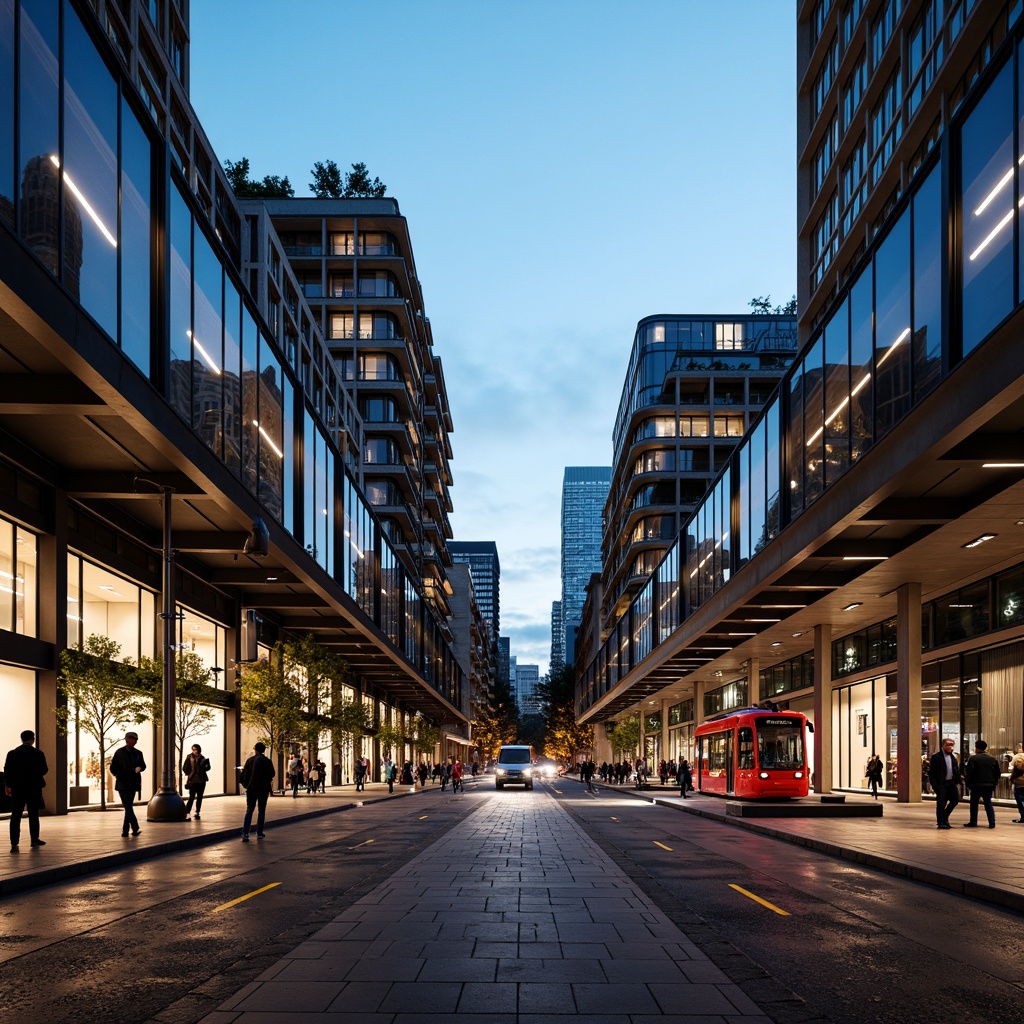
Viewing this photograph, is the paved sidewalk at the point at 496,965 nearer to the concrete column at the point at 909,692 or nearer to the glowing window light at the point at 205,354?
the glowing window light at the point at 205,354

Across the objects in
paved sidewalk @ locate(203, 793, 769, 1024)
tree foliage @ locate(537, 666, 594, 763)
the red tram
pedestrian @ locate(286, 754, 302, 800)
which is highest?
paved sidewalk @ locate(203, 793, 769, 1024)

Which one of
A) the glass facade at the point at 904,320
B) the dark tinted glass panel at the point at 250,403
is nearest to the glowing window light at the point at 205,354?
the dark tinted glass panel at the point at 250,403

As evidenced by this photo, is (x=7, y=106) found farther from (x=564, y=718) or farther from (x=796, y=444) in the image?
(x=564, y=718)

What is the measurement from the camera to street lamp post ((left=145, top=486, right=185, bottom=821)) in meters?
23.1

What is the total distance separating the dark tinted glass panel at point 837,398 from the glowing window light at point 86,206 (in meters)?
15.4

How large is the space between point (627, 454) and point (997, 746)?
83.6 metres

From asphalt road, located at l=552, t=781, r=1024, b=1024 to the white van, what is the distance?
43.3 m

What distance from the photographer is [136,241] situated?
20.9m

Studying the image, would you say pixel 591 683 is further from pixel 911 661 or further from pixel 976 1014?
pixel 976 1014

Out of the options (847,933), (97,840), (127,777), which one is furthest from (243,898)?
(127,777)

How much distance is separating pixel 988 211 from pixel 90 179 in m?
14.0

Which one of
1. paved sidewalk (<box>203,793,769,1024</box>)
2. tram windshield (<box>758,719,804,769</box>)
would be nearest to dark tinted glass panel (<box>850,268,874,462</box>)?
paved sidewalk (<box>203,793,769,1024</box>)

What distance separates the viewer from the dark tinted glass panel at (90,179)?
17375mm

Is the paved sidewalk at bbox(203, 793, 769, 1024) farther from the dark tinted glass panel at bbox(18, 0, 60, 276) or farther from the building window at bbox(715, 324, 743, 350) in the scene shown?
the building window at bbox(715, 324, 743, 350)
